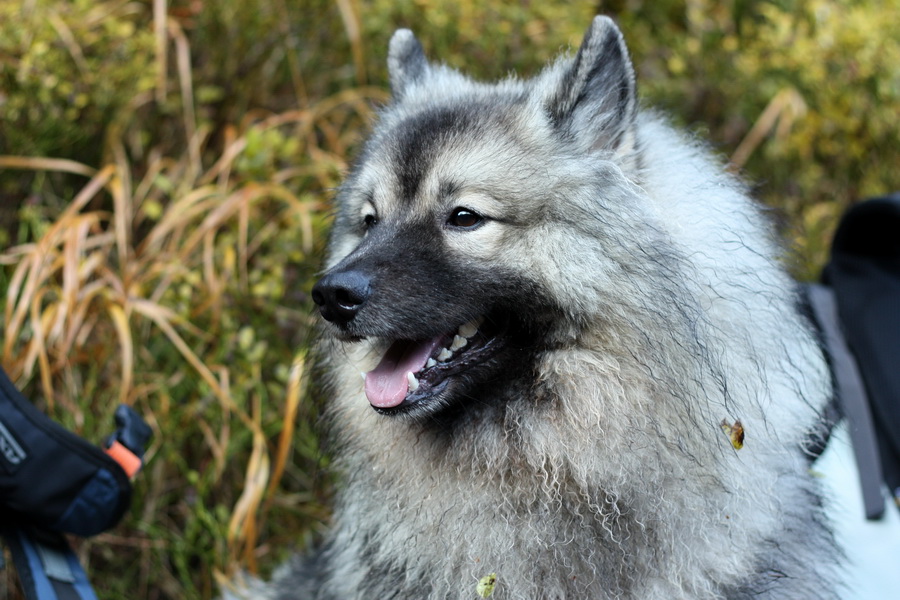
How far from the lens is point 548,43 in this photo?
15.5ft

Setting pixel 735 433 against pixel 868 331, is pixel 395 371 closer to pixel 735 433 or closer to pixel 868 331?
pixel 735 433

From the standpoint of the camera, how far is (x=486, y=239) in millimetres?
2109

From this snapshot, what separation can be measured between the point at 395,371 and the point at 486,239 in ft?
1.48

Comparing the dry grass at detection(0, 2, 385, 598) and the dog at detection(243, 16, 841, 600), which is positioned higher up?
the dog at detection(243, 16, 841, 600)

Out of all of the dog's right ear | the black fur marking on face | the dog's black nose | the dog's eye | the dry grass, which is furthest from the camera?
the dry grass

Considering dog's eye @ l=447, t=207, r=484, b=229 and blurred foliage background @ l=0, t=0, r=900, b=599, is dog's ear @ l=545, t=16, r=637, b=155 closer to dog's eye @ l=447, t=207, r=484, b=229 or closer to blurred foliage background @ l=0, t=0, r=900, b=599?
dog's eye @ l=447, t=207, r=484, b=229

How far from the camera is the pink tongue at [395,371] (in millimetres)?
2148

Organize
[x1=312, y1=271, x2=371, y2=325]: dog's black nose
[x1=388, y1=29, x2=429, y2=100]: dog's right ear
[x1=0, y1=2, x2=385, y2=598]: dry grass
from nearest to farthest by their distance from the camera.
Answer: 1. [x1=312, y1=271, x2=371, y2=325]: dog's black nose
2. [x1=388, y1=29, x2=429, y2=100]: dog's right ear
3. [x1=0, y1=2, x2=385, y2=598]: dry grass

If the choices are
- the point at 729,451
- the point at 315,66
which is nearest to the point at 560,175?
the point at 729,451

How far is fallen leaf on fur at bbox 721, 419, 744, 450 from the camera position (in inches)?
81.7

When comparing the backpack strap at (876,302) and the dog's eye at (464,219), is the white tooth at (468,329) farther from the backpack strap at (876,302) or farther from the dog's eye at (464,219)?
the backpack strap at (876,302)

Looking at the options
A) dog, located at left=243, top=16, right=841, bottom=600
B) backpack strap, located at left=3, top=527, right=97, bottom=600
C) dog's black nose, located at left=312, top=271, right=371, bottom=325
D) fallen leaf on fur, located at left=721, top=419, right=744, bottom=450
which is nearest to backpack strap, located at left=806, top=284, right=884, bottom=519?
dog, located at left=243, top=16, right=841, bottom=600

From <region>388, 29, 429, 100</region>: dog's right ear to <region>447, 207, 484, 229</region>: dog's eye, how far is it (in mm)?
771

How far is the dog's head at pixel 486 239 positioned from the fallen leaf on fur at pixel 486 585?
1.49ft
